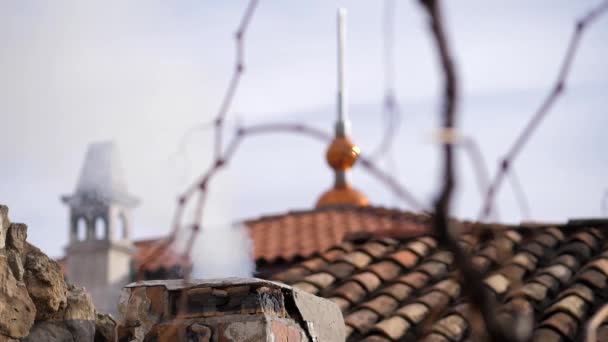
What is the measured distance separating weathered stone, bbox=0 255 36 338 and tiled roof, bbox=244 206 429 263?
4.55m

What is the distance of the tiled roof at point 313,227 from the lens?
730cm

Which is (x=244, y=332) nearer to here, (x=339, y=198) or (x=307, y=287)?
(x=307, y=287)

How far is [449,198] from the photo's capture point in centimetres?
86

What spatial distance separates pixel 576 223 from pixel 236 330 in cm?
405

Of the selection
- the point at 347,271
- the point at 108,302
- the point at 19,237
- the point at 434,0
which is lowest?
the point at 108,302

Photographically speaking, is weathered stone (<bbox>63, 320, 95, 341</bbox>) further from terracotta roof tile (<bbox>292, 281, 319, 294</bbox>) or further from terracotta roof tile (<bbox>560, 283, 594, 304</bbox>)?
terracotta roof tile (<bbox>560, 283, 594, 304</bbox>)

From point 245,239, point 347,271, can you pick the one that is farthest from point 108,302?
point 347,271

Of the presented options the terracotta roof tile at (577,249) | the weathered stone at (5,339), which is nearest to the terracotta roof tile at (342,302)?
the terracotta roof tile at (577,249)

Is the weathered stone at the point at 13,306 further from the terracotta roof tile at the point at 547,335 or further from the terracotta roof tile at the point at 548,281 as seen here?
the terracotta roof tile at the point at 548,281

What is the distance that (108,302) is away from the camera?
945 cm

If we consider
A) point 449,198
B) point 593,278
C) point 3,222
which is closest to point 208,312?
point 3,222

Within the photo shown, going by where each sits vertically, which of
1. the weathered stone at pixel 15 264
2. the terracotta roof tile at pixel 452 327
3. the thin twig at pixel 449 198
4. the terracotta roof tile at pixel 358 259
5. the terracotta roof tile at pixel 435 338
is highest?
the thin twig at pixel 449 198

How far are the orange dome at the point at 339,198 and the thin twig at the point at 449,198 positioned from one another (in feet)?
28.0

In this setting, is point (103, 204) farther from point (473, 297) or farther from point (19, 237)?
point (473, 297)
